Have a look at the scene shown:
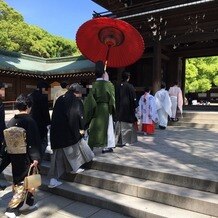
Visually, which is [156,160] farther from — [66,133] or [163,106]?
[163,106]

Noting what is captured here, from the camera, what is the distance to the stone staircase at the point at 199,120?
1009cm

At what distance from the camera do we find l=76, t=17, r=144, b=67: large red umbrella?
236 inches

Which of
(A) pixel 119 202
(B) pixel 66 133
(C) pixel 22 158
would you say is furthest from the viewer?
(B) pixel 66 133

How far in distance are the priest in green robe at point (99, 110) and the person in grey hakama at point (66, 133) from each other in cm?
75

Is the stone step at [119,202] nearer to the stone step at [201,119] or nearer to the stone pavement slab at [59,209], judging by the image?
the stone pavement slab at [59,209]

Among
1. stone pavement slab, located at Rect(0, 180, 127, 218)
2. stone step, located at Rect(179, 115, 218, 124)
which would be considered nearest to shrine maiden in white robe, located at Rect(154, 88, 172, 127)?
stone step, located at Rect(179, 115, 218, 124)

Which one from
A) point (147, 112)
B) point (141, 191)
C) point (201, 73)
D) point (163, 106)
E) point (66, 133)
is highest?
point (201, 73)

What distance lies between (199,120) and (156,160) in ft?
18.9

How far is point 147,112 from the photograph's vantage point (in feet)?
28.2

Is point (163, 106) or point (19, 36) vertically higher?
point (19, 36)

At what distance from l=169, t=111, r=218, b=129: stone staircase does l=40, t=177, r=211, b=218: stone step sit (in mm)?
6324

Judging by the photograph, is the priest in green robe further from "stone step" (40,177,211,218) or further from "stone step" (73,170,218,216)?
"stone step" (40,177,211,218)

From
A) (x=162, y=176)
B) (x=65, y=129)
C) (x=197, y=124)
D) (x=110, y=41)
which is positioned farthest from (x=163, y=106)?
(x=65, y=129)

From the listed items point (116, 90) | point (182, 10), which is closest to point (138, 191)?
point (116, 90)
